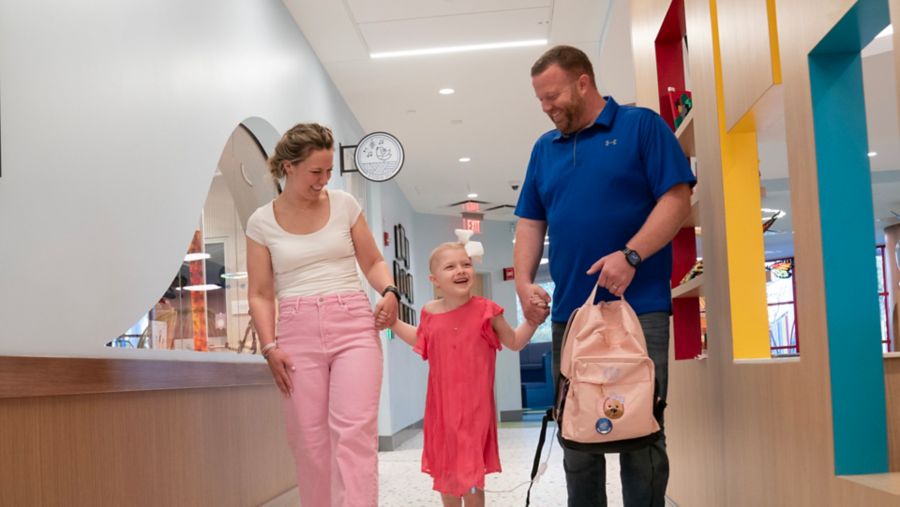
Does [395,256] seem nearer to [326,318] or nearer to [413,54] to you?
[413,54]

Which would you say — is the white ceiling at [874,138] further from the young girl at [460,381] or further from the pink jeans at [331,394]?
the pink jeans at [331,394]

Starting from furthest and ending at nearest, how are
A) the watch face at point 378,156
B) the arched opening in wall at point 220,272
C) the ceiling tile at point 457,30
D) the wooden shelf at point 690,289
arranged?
the watch face at point 378,156 → the ceiling tile at point 457,30 → the arched opening in wall at point 220,272 → the wooden shelf at point 690,289

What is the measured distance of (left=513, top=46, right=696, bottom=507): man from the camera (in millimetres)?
2521

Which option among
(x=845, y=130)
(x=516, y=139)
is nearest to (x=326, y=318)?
(x=845, y=130)

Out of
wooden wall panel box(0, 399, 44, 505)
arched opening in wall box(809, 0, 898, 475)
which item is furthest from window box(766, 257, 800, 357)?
wooden wall panel box(0, 399, 44, 505)

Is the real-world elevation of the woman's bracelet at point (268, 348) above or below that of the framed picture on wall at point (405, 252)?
below

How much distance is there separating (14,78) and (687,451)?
2873 millimetres

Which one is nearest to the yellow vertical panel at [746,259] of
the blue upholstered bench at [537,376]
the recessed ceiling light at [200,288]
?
the recessed ceiling light at [200,288]

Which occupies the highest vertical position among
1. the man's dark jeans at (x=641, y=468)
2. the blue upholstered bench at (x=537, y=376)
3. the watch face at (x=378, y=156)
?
the watch face at (x=378, y=156)

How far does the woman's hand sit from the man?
2.02ft

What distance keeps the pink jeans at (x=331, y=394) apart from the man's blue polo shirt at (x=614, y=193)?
28.2 inches

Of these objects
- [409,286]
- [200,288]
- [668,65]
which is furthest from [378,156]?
[409,286]

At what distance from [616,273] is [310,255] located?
3.72ft

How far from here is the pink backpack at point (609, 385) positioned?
2.42m
